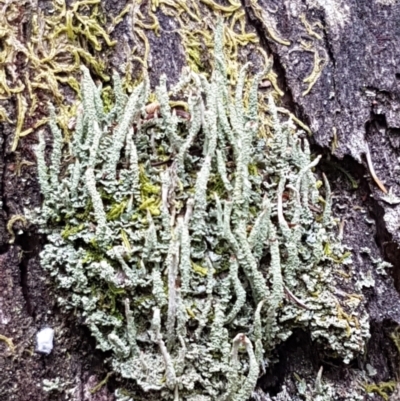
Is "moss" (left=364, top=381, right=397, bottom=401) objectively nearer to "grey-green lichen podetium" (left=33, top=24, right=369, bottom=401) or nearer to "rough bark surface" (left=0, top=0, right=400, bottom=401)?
"rough bark surface" (left=0, top=0, right=400, bottom=401)

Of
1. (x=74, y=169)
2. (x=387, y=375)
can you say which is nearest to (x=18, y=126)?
(x=74, y=169)

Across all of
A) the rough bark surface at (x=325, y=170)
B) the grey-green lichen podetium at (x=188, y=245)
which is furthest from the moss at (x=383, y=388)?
the grey-green lichen podetium at (x=188, y=245)

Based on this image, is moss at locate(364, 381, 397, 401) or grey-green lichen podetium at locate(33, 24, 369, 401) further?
moss at locate(364, 381, 397, 401)

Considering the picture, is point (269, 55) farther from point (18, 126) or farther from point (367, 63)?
point (18, 126)

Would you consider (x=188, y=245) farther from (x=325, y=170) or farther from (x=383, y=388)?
(x=383, y=388)

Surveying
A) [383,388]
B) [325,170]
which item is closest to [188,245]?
[325,170]

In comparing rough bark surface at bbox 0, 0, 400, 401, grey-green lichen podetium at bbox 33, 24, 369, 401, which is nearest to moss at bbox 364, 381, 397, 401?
rough bark surface at bbox 0, 0, 400, 401
